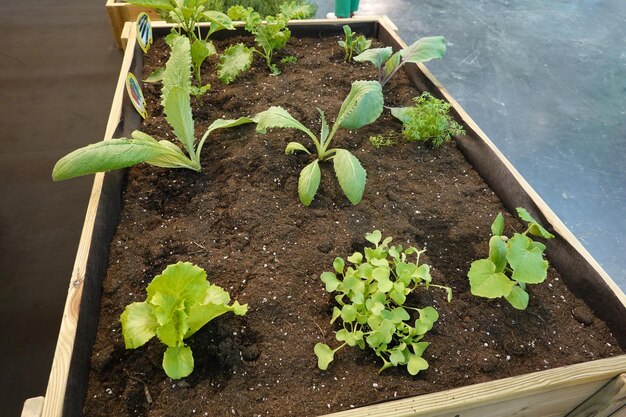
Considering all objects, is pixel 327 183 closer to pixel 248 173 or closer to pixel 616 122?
pixel 248 173

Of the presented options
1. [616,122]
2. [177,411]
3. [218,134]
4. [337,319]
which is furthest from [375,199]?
[616,122]

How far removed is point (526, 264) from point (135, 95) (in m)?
1.26

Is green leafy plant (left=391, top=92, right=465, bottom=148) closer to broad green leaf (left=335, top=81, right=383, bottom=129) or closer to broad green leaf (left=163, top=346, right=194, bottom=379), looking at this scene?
broad green leaf (left=335, top=81, right=383, bottom=129)

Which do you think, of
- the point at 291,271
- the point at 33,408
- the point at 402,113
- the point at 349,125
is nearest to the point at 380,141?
the point at 402,113

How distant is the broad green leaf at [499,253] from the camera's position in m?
1.02

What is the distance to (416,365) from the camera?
897 mm

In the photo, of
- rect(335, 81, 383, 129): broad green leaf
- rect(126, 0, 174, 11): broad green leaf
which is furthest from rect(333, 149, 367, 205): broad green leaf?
rect(126, 0, 174, 11): broad green leaf

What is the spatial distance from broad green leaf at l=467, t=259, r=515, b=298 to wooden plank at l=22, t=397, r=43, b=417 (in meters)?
0.92

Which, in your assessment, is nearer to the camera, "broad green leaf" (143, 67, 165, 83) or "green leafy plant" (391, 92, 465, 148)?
"green leafy plant" (391, 92, 465, 148)

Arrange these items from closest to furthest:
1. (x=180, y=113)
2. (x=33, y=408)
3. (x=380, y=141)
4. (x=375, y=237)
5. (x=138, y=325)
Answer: (x=33, y=408)
(x=138, y=325)
(x=375, y=237)
(x=180, y=113)
(x=380, y=141)

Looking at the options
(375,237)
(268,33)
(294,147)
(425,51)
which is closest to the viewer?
(375,237)

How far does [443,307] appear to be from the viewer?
3.44 ft

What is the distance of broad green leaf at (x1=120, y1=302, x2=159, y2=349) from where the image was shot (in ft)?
2.86

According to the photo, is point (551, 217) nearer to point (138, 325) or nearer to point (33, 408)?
point (138, 325)
